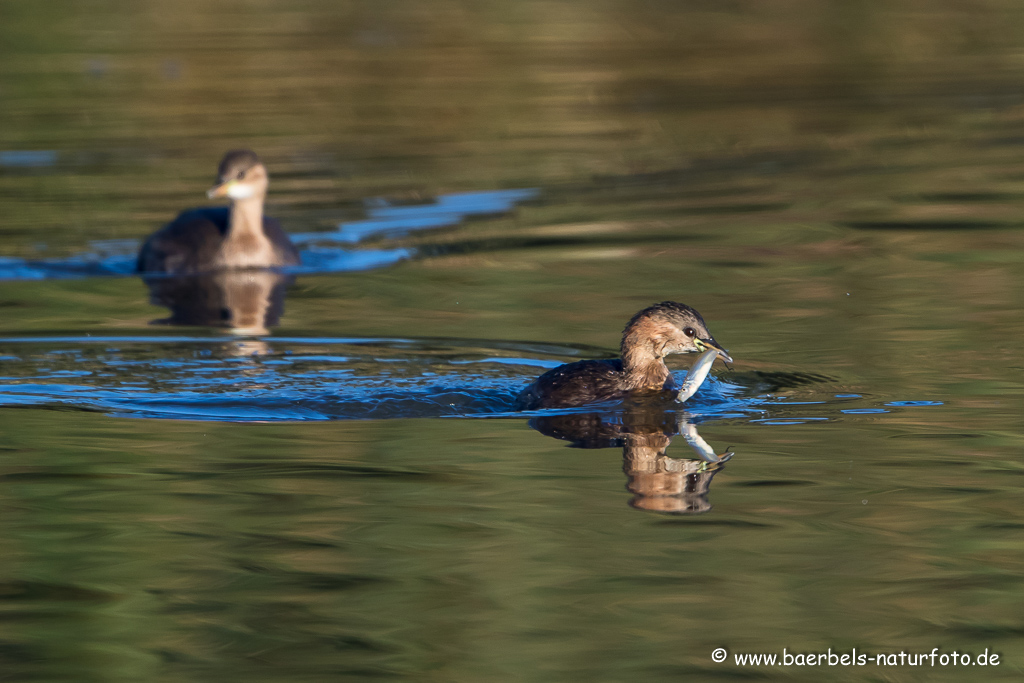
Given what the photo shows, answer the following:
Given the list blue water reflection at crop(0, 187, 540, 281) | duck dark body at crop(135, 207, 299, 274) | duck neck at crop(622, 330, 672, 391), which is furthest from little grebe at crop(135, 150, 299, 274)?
duck neck at crop(622, 330, 672, 391)

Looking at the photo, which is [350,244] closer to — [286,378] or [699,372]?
[286,378]

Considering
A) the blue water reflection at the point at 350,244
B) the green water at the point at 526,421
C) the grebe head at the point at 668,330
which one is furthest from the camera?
the blue water reflection at the point at 350,244

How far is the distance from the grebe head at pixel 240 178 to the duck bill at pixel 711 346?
22.0 feet

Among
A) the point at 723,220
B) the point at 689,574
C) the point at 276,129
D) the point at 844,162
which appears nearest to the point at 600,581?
the point at 689,574

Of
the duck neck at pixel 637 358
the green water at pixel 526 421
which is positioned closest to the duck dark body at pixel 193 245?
the green water at pixel 526 421

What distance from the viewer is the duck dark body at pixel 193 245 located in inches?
543

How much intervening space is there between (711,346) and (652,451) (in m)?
1.01

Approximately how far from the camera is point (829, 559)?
6.10 meters

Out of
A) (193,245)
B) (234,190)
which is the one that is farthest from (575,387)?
(234,190)

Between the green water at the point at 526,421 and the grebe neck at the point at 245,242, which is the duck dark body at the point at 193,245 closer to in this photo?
the grebe neck at the point at 245,242

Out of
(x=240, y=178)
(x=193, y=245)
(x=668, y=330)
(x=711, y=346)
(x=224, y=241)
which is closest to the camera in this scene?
(x=711, y=346)

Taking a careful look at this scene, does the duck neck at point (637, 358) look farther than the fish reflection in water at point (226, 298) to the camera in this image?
No

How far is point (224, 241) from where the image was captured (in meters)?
14.2

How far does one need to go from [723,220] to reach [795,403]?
6.45 m
